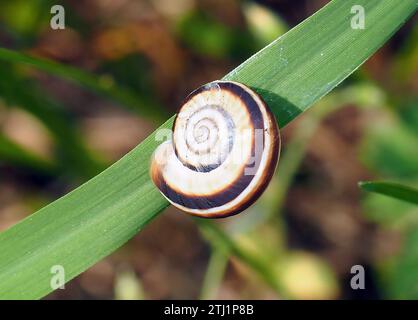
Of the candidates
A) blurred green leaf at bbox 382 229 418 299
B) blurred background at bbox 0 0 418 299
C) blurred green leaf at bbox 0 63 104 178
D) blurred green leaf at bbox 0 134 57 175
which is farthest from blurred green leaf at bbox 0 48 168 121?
blurred green leaf at bbox 382 229 418 299

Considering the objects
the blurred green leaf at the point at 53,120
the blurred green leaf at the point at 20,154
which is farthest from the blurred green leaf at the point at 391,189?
the blurred green leaf at the point at 20,154

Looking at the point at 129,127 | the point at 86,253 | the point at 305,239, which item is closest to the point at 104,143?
the point at 129,127

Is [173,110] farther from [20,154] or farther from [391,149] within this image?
[391,149]

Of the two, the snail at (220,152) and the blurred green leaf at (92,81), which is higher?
the blurred green leaf at (92,81)

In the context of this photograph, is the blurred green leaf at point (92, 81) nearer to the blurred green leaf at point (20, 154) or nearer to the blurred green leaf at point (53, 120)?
the blurred green leaf at point (53, 120)

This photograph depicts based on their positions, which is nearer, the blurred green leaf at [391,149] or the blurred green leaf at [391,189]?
the blurred green leaf at [391,189]

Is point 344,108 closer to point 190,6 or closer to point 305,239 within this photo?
point 305,239

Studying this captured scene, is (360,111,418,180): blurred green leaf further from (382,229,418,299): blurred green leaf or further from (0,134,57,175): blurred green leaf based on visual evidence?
(0,134,57,175): blurred green leaf
